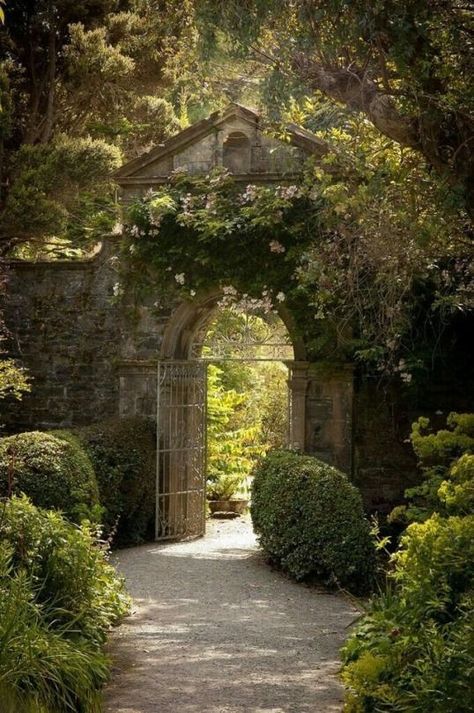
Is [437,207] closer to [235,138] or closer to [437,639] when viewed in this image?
[437,639]

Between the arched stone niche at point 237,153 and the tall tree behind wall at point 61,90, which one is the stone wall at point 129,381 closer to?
the tall tree behind wall at point 61,90

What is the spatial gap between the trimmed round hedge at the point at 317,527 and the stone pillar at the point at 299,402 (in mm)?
1690

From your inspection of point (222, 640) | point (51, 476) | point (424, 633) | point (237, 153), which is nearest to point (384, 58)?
point (424, 633)

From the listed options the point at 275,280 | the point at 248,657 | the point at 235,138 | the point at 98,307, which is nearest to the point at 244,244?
the point at 275,280

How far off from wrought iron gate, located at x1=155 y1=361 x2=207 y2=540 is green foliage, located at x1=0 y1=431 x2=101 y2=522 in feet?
8.13

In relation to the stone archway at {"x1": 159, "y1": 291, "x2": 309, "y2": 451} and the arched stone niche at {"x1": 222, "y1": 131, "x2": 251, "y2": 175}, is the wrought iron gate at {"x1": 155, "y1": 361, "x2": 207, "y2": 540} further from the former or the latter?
the arched stone niche at {"x1": 222, "y1": 131, "x2": 251, "y2": 175}

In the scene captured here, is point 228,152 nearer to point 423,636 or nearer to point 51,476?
point 51,476

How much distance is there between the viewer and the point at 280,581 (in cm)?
1002

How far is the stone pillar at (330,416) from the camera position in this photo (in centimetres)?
1232

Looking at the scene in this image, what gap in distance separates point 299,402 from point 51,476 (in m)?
3.74

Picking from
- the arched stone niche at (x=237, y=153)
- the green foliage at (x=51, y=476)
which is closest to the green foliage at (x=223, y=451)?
the arched stone niche at (x=237, y=153)

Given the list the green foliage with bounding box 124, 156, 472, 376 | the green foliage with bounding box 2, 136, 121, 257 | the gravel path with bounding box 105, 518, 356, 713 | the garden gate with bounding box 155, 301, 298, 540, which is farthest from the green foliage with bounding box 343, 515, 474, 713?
the green foliage with bounding box 2, 136, 121, 257

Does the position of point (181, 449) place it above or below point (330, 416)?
below

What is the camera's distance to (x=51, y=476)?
9.62 meters
